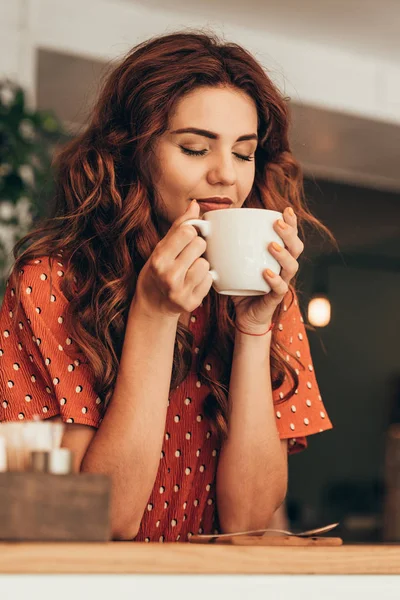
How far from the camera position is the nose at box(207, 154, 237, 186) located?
43.1 inches

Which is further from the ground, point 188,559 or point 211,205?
point 211,205

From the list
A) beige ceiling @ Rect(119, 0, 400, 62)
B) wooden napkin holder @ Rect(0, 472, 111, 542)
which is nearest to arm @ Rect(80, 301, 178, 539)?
wooden napkin holder @ Rect(0, 472, 111, 542)

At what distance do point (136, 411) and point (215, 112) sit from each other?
40 centimetres

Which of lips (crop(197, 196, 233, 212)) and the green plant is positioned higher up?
the green plant

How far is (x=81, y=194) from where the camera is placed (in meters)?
1.24

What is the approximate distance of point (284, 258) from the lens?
949mm

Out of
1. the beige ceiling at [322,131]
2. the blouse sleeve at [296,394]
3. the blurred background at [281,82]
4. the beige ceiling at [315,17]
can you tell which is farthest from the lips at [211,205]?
the beige ceiling at [315,17]

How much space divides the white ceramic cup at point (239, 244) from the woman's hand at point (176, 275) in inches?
1.2

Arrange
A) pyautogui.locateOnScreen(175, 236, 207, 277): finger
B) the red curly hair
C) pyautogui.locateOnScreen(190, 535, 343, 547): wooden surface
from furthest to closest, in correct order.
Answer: the red curly hair, pyautogui.locateOnScreen(175, 236, 207, 277): finger, pyautogui.locateOnScreen(190, 535, 343, 547): wooden surface

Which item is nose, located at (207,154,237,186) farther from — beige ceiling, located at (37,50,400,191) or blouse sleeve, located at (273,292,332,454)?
beige ceiling, located at (37,50,400,191)

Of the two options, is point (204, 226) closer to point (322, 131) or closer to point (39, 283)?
point (39, 283)

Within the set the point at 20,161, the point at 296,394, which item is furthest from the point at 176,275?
the point at 20,161
